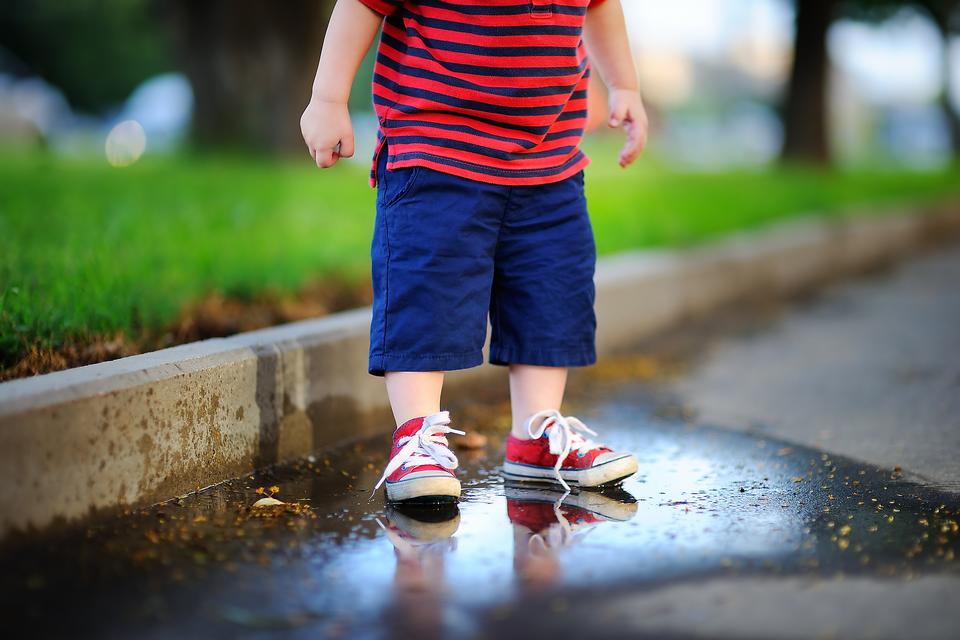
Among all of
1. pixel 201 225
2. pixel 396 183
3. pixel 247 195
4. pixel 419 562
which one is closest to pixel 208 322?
pixel 396 183

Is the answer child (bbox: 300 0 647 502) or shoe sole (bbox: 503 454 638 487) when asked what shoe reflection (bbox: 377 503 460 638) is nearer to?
child (bbox: 300 0 647 502)

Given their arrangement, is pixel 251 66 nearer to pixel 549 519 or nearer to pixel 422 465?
pixel 422 465

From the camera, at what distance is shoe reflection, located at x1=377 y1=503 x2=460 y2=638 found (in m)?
1.77

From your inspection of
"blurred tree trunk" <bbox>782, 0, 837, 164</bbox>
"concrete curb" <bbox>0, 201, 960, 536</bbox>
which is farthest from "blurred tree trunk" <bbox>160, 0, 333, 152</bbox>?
"concrete curb" <bbox>0, 201, 960, 536</bbox>

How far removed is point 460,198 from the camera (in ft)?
8.33

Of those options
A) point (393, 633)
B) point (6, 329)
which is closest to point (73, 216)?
point (6, 329)

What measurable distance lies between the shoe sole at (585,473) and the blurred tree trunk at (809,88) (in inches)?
537

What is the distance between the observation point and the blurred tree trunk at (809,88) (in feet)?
50.2

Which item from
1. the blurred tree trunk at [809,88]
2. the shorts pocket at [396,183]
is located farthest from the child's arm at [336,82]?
the blurred tree trunk at [809,88]

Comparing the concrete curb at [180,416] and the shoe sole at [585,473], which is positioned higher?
the concrete curb at [180,416]

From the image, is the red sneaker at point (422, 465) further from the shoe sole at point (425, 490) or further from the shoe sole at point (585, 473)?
the shoe sole at point (585, 473)

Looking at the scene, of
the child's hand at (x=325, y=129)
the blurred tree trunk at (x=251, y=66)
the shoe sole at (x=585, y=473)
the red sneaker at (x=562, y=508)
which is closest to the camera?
the red sneaker at (x=562, y=508)

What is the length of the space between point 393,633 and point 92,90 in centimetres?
4006

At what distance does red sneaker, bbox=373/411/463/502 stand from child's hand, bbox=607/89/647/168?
2.93ft
